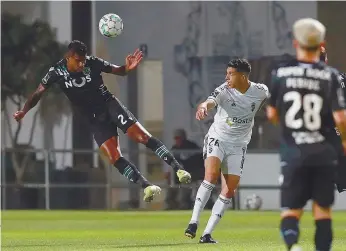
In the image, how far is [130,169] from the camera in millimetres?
16359

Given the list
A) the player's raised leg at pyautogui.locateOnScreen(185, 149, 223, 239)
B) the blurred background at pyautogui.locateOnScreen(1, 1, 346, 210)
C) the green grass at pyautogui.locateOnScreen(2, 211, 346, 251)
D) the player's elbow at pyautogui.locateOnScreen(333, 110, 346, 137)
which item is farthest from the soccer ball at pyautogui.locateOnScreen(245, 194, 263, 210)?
the player's elbow at pyautogui.locateOnScreen(333, 110, 346, 137)

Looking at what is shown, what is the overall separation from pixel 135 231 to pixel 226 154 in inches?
160

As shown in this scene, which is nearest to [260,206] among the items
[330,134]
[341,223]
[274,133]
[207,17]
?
[274,133]

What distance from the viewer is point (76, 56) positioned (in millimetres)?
16203

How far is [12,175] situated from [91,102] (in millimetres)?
13768

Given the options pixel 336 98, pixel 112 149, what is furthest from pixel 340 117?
pixel 112 149

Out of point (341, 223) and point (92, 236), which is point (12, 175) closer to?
point (341, 223)

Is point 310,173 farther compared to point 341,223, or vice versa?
point 341,223

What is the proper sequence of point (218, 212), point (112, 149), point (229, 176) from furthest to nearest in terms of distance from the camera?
point (112, 149) < point (229, 176) < point (218, 212)

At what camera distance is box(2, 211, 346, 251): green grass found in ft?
47.7

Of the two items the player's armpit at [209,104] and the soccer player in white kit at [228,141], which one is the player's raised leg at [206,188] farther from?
the player's armpit at [209,104]

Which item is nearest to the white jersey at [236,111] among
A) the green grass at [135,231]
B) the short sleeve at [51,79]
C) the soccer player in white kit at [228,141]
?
→ the soccer player in white kit at [228,141]

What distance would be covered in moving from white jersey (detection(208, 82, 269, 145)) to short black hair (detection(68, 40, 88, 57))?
1943 millimetres

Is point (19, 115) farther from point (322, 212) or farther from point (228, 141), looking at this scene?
point (322, 212)
